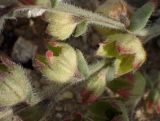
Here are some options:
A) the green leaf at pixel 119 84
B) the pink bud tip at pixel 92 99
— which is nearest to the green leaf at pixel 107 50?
the pink bud tip at pixel 92 99

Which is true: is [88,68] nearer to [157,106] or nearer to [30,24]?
[157,106]

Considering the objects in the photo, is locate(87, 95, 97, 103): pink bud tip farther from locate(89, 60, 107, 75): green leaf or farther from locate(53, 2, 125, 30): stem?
locate(53, 2, 125, 30): stem

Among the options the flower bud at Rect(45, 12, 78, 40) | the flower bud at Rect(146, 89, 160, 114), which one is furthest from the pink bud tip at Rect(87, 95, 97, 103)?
the flower bud at Rect(146, 89, 160, 114)

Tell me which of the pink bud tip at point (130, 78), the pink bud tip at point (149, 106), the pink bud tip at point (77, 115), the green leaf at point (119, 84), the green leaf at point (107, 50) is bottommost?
the pink bud tip at point (149, 106)

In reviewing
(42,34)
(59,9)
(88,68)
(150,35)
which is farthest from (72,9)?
(42,34)

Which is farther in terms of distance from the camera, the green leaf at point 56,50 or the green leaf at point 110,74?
the green leaf at point 110,74

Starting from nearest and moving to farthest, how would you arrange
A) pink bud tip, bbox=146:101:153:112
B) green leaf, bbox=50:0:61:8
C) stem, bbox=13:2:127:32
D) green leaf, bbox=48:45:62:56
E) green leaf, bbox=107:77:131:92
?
green leaf, bbox=50:0:61:8
stem, bbox=13:2:127:32
green leaf, bbox=48:45:62:56
green leaf, bbox=107:77:131:92
pink bud tip, bbox=146:101:153:112

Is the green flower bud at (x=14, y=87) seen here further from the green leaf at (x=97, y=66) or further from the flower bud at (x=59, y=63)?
the green leaf at (x=97, y=66)
